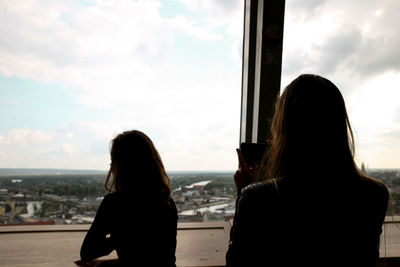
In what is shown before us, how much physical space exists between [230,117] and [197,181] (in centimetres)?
38

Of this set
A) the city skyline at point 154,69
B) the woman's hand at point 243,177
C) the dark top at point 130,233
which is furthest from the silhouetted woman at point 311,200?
the city skyline at point 154,69

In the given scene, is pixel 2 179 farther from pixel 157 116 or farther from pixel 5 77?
pixel 157 116

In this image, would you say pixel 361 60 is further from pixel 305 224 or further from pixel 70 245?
pixel 70 245

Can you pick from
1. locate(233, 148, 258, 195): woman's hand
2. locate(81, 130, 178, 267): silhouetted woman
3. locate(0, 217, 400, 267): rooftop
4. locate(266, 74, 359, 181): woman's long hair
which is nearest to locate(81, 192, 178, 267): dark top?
locate(81, 130, 178, 267): silhouetted woman

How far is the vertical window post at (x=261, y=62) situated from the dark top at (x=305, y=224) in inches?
29.3

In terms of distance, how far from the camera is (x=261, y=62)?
4.45 ft

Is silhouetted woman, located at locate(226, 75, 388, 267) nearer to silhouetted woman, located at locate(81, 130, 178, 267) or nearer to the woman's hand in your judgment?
the woman's hand

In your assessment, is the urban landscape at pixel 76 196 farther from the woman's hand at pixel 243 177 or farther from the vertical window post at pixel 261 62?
the woman's hand at pixel 243 177

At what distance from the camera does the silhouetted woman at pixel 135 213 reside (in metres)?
1.02

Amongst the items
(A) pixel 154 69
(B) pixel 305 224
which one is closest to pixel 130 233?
(B) pixel 305 224

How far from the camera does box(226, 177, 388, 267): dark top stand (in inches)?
23.5

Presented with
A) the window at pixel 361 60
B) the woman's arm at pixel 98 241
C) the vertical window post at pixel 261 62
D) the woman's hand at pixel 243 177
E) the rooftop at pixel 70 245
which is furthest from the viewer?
the window at pixel 361 60

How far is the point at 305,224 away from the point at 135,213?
2.05 ft

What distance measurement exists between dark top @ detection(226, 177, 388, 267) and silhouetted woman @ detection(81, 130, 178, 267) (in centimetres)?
48
